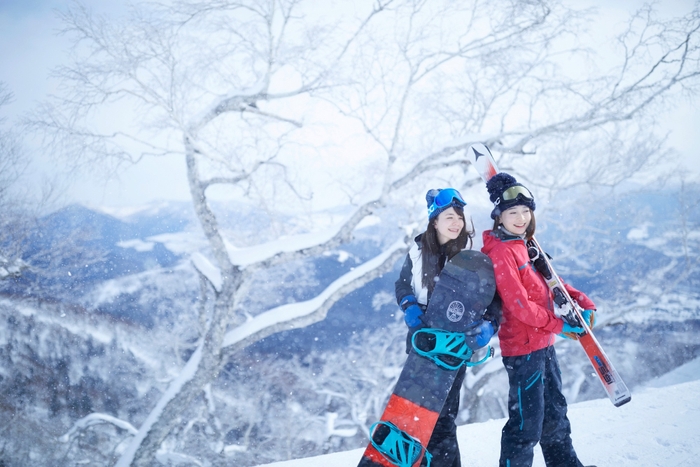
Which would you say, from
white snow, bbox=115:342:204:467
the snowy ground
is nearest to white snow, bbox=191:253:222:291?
white snow, bbox=115:342:204:467

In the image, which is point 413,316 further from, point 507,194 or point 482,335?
point 507,194

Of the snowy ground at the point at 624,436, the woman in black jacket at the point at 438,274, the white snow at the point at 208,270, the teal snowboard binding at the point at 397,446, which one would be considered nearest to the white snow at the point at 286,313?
the white snow at the point at 208,270

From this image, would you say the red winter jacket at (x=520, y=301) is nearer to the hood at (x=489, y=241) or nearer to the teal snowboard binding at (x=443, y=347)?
the hood at (x=489, y=241)

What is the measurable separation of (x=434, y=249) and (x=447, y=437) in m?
1.13

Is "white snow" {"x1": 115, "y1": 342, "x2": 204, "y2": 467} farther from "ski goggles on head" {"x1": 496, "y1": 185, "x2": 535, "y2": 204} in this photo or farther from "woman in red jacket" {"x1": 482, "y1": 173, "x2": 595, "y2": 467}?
"ski goggles on head" {"x1": 496, "y1": 185, "x2": 535, "y2": 204}

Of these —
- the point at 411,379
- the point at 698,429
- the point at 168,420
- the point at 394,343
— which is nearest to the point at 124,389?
the point at 168,420

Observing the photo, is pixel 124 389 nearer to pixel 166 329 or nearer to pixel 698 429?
pixel 166 329

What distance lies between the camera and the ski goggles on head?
6.23 ft

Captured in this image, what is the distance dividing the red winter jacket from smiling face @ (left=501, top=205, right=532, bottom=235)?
0.19 feet

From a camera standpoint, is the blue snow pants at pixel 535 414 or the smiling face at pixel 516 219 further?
the smiling face at pixel 516 219

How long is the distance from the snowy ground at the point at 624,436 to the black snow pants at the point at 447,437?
2.34 ft

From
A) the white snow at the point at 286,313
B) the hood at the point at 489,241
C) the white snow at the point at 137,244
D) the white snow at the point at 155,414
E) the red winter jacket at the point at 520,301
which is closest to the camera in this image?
the red winter jacket at the point at 520,301

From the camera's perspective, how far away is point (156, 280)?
17.5m

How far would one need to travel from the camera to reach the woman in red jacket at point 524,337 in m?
1.67
